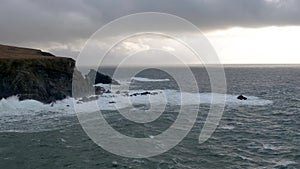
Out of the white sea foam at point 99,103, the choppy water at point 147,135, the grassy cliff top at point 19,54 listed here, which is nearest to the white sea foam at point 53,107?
the white sea foam at point 99,103

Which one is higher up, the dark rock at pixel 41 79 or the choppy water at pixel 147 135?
the dark rock at pixel 41 79

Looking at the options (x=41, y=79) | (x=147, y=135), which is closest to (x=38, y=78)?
(x=41, y=79)

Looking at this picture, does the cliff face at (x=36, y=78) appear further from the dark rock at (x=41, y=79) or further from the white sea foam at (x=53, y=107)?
the white sea foam at (x=53, y=107)

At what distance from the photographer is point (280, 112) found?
53125 mm

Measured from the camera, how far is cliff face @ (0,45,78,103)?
55572 millimetres

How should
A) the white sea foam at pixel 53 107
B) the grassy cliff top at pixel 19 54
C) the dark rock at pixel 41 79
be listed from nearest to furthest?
the white sea foam at pixel 53 107 < the dark rock at pixel 41 79 < the grassy cliff top at pixel 19 54

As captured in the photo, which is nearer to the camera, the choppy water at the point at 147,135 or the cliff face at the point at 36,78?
the choppy water at the point at 147,135

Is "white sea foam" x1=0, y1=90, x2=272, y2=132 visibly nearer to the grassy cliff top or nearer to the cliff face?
the cliff face

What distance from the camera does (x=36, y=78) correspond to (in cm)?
5928

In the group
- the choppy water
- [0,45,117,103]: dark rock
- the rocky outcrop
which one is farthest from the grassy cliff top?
the choppy water

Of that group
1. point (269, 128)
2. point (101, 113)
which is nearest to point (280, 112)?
point (269, 128)

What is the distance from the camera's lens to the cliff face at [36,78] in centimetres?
5557

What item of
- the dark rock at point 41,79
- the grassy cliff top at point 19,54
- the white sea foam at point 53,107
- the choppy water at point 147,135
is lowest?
the choppy water at point 147,135

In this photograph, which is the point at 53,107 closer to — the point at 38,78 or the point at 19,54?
the point at 38,78
